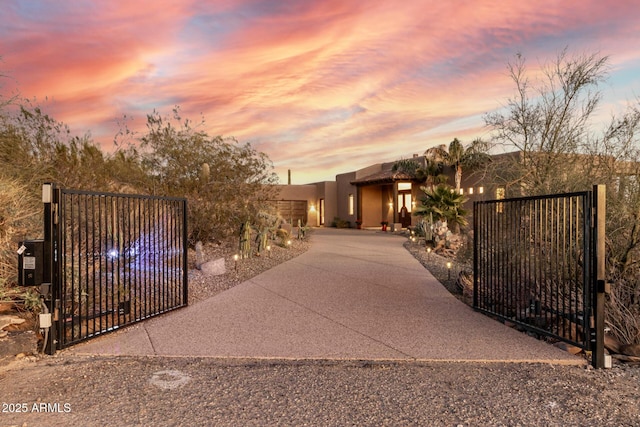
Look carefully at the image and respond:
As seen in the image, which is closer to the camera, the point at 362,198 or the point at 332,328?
the point at 332,328

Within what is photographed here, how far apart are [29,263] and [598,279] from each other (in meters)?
5.75

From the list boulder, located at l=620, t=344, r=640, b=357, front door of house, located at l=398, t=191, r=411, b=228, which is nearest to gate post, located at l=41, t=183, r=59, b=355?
boulder, located at l=620, t=344, r=640, b=357

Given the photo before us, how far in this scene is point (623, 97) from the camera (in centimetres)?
730

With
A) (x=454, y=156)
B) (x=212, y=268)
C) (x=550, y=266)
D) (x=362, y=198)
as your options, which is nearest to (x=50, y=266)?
(x=212, y=268)

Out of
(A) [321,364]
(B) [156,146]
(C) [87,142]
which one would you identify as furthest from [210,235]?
(A) [321,364]

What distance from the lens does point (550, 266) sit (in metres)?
5.25

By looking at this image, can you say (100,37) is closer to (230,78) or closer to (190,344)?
(230,78)

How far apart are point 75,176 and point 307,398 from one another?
8.03 metres

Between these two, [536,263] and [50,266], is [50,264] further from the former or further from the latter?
[536,263]

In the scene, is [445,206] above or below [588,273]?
above

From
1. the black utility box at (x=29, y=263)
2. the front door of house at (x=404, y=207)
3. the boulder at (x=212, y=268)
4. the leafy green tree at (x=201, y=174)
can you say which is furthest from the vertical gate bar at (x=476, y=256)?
the front door of house at (x=404, y=207)

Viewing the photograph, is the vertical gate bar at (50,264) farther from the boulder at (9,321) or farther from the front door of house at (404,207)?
the front door of house at (404,207)

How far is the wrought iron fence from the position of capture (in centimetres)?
512

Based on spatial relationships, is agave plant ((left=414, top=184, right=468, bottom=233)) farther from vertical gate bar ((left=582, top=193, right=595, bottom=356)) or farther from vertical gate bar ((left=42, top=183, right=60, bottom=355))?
vertical gate bar ((left=42, top=183, right=60, bottom=355))
